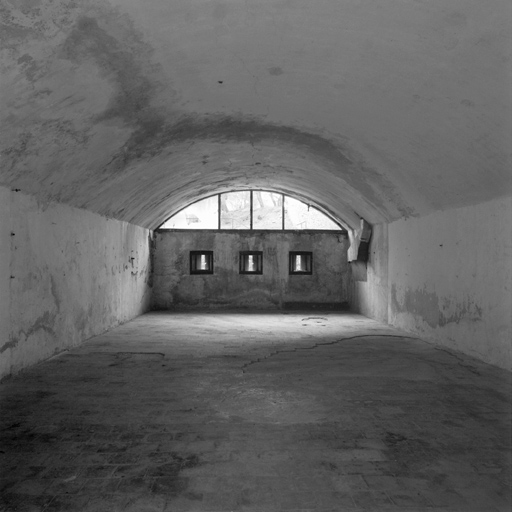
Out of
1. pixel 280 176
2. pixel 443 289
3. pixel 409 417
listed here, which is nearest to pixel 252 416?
pixel 409 417

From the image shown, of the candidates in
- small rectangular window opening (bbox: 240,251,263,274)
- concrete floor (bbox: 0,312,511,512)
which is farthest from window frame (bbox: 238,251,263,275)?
concrete floor (bbox: 0,312,511,512)

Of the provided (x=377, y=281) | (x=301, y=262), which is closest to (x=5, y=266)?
(x=377, y=281)

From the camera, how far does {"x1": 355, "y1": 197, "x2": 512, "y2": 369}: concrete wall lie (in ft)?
21.1

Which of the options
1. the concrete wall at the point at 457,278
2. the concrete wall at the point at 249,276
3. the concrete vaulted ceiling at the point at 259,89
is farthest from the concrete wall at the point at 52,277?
the concrete wall at the point at 457,278

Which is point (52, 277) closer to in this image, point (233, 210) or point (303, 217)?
point (233, 210)

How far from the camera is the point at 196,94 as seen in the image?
5.72 meters

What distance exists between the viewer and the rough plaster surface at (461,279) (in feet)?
21.0

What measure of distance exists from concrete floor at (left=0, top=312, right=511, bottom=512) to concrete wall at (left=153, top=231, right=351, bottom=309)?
8.06 m

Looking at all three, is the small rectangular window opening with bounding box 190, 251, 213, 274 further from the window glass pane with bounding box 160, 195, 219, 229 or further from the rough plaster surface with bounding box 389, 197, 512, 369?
the rough plaster surface with bounding box 389, 197, 512, 369

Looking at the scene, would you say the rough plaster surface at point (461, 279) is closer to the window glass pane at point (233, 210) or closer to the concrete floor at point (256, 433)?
the concrete floor at point (256, 433)

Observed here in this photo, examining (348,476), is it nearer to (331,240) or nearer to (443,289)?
(443,289)

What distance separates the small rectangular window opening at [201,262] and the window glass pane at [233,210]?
104cm

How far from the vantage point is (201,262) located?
16125mm

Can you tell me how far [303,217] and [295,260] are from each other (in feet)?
4.57
